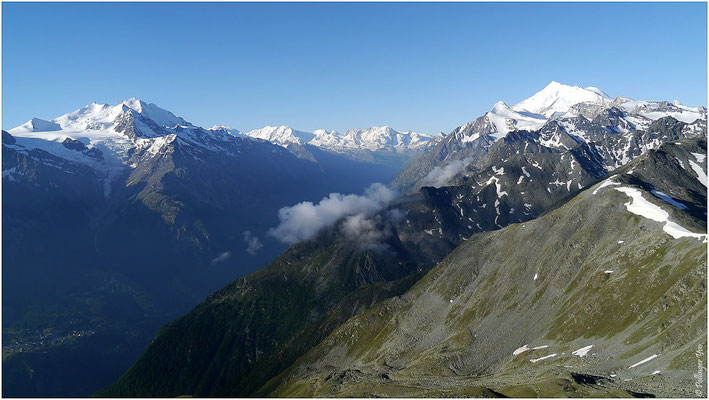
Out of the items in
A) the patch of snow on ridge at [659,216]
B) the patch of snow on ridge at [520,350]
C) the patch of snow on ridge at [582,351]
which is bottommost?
the patch of snow on ridge at [520,350]

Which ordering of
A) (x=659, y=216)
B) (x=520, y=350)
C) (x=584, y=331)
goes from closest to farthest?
(x=584, y=331), (x=520, y=350), (x=659, y=216)

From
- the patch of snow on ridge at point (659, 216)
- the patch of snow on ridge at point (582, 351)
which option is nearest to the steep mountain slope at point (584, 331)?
the patch of snow on ridge at point (582, 351)

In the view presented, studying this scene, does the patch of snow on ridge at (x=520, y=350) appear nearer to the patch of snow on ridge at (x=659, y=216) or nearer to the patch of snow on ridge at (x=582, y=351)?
the patch of snow on ridge at (x=582, y=351)

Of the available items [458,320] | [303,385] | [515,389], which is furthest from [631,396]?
[303,385]

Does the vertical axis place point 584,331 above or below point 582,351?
above

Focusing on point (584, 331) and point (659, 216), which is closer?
point (584, 331)

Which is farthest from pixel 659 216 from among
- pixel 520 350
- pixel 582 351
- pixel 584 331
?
pixel 520 350

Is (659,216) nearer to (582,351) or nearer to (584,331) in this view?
(584,331)

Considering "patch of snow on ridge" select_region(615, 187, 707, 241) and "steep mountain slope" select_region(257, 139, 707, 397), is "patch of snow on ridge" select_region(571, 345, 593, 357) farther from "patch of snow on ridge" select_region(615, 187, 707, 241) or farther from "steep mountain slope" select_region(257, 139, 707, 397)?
"patch of snow on ridge" select_region(615, 187, 707, 241)

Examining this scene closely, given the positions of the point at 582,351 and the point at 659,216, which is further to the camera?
the point at 659,216

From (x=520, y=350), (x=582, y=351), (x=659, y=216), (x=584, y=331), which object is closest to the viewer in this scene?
(x=582, y=351)

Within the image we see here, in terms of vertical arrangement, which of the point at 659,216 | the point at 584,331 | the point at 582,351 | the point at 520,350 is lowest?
the point at 520,350

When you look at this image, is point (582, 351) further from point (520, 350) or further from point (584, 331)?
point (520, 350)

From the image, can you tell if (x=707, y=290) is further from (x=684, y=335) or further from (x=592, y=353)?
(x=592, y=353)
